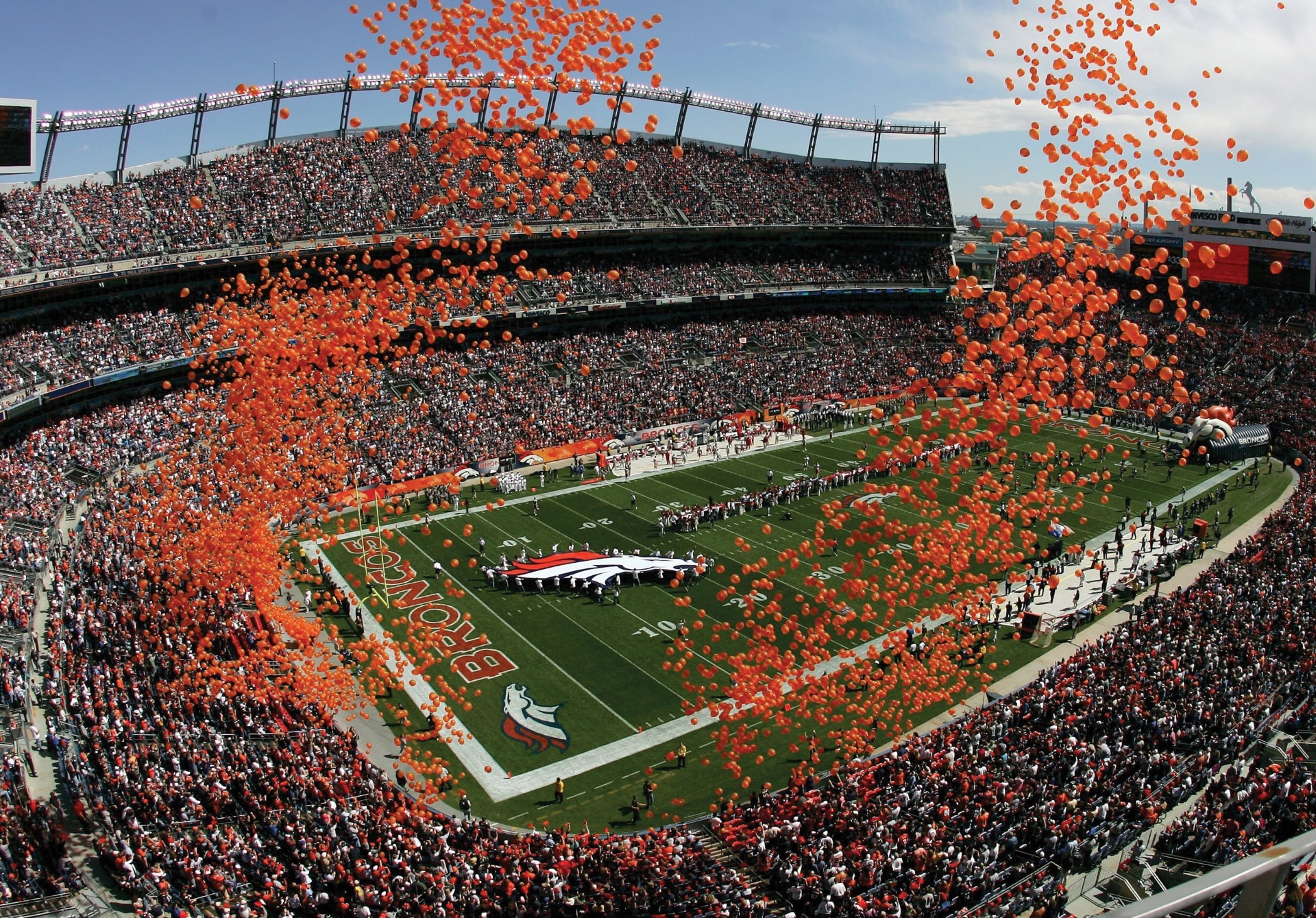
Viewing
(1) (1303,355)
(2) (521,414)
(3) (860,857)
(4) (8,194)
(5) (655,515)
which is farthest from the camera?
(1) (1303,355)

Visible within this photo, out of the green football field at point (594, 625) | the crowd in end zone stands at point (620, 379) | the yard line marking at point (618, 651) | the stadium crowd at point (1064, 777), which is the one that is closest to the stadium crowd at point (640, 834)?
the stadium crowd at point (1064, 777)

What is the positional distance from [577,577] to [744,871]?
513 inches

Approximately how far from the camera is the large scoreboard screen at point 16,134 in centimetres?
3212

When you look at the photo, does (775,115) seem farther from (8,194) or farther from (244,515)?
(244,515)

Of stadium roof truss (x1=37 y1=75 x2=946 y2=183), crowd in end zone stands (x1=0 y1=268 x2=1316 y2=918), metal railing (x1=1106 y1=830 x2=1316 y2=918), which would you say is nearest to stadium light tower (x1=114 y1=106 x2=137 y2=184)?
stadium roof truss (x1=37 y1=75 x2=946 y2=183)

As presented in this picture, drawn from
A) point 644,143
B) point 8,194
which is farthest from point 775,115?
point 8,194

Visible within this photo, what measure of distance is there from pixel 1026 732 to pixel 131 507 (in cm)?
2545

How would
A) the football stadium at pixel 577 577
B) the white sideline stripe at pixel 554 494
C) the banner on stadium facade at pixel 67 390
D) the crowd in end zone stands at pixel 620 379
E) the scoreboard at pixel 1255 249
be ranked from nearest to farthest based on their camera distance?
1. the football stadium at pixel 577 577
2. the banner on stadium facade at pixel 67 390
3. the white sideline stripe at pixel 554 494
4. the crowd in end zone stands at pixel 620 379
5. the scoreboard at pixel 1255 249

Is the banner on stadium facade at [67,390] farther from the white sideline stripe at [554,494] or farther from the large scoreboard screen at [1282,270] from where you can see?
the large scoreboard screen at [1282,270]

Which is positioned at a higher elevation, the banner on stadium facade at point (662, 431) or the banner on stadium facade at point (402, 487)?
the banner on stadium facade at point (662, 431)

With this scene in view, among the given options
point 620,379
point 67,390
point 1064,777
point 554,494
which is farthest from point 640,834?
point 620,379

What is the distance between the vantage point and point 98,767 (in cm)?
1537

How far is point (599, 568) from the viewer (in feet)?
88.0

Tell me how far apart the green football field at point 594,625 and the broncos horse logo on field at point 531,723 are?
0.15 feet
